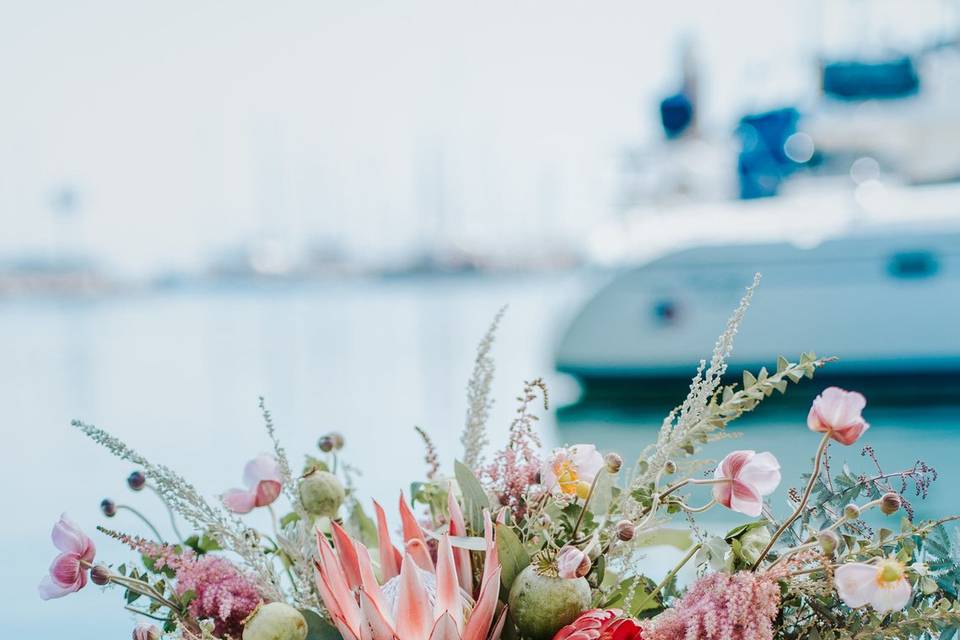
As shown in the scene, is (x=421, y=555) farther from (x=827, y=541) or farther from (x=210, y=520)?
(x=827, y=541)

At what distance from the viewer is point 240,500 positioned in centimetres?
77

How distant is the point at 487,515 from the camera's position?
2.06 ft

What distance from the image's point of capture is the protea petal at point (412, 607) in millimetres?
584

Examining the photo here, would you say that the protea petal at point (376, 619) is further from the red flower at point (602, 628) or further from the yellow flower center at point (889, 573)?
the yellow flower center at point (889, 573)

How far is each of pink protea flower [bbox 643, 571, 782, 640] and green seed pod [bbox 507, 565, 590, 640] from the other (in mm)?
51

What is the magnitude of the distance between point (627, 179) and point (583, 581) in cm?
658

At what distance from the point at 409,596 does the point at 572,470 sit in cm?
19

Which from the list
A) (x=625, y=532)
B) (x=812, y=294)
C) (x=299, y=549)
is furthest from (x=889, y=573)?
(x=812, y=294)

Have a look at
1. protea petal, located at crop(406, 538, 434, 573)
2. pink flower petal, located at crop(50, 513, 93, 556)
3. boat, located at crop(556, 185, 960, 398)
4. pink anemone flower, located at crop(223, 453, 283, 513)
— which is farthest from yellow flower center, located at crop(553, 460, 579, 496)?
boat, located at crop(556, 185, 960, 398)

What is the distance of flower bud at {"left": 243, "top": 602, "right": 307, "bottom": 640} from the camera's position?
0.64 metres

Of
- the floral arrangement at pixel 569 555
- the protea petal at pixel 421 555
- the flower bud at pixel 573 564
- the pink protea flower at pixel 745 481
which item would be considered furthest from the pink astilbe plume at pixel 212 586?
the pink protea flower at pixel 745 481

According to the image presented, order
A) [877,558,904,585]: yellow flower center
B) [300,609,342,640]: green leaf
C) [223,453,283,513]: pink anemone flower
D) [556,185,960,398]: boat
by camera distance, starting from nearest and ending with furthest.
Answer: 1. [877,558,904,585]: yellow flower center
2. [300,609,342,640]: green leaf
3. [223,453,283,513]: pink anemone flower
4. [556,185,960,398]: boat

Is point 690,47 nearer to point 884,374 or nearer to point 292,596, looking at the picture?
point 884,374

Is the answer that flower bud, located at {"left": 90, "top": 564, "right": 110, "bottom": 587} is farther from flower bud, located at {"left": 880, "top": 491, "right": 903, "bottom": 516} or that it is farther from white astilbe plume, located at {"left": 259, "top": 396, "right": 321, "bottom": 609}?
flower bud, located at {"left": 880, "top": 491, "right": 903, "bottom": 516}
